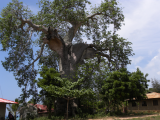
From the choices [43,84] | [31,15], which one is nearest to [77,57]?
[43,84]

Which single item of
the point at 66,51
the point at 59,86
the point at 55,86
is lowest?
the point at 55,86

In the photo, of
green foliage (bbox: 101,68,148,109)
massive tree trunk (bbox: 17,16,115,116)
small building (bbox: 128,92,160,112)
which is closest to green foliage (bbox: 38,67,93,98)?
massive tree trunk (bbox: 17,16,115,116)

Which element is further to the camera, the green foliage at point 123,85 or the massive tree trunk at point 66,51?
the massive tree trunk at point 66,51

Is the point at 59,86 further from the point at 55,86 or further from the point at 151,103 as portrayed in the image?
the point at 151,103

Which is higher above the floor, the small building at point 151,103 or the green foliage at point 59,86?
the green foliage at point 59,86

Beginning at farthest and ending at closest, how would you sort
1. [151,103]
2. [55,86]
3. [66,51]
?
[151,103]
[66,51]
[55,86]

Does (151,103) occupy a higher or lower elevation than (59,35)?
lower

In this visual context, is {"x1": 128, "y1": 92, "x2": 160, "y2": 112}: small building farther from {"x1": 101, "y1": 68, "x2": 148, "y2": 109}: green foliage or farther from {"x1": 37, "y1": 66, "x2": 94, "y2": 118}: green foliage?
{"x1": 37, "y1": 66, "x2": 94, "y2": 118}: green foliage

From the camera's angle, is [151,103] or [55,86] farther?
[151,103]

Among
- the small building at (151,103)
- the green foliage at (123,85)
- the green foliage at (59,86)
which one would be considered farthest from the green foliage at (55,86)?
the small building at (151,103)

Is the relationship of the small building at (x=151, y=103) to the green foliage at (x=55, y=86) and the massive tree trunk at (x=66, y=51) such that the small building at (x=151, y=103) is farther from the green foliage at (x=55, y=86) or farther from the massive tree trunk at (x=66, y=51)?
the green foliage at (x=55, y=86)

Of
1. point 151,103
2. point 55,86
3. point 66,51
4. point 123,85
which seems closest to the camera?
point 55,86

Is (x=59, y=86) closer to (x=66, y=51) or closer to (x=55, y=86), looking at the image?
(x=55, y=86)

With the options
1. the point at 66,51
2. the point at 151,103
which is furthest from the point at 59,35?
the point at 151,103
